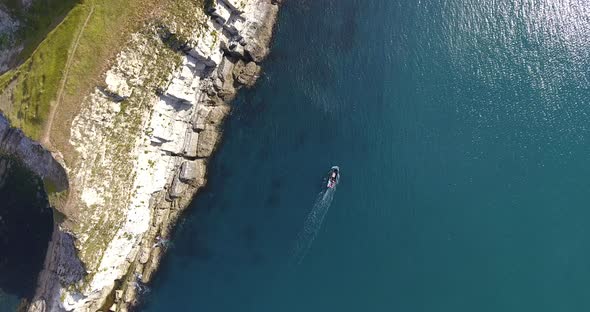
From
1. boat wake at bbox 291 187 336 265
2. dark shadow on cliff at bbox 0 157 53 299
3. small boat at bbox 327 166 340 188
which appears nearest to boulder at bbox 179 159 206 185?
boat wake at bbox 291 187 336 265

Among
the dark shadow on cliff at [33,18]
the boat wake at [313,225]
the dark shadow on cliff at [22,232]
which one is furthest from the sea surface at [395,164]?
the dark shadow on cliff at [33,18]

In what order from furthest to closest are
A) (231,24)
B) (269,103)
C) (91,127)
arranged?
(269,103)
(231,24)
(91,127)

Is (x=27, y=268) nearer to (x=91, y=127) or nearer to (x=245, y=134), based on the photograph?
(x=91, y=127)

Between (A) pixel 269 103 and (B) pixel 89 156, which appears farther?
(A) pixel 269 103

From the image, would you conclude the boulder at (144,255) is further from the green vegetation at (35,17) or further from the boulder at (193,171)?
the green vegetation at (35,17)

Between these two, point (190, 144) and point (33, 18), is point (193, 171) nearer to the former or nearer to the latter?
point (190, 144)

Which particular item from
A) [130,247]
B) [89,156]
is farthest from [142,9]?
[130,247]

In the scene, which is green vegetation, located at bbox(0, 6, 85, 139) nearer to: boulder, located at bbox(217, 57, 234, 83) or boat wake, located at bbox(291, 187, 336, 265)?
boulder, located at bbox(217, 57, 234, 83)
